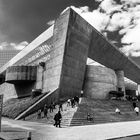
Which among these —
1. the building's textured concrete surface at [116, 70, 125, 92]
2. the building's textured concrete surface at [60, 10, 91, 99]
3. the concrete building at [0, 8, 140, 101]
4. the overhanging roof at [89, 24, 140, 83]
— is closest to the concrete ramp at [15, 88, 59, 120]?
the concrete building at [0, 8, 140, 101]

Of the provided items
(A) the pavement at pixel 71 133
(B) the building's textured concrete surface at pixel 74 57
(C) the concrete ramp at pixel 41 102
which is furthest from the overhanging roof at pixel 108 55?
(A) the pavement at pixel 71 133

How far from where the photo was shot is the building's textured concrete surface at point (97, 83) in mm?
45688

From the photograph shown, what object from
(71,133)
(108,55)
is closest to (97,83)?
(108,55)

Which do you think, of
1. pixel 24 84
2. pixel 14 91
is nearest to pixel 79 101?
pixel 24 84

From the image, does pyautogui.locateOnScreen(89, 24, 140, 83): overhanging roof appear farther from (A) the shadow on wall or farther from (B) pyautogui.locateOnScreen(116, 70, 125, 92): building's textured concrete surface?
(A) the shadow on wall

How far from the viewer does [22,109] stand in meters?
30.2

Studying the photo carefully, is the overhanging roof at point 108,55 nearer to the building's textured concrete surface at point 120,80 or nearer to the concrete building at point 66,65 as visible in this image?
the concrete building at point 66,65

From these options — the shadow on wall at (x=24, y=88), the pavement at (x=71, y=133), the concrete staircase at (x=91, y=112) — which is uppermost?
the shadow on wall at (x=24, y=88)

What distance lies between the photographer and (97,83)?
153ft

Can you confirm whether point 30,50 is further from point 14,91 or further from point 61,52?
point 61,52

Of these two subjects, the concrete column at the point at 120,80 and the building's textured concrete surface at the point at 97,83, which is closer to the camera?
the building's textured concrete surface at the point at 97,83

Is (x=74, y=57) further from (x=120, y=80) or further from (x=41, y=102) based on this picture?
(x=120, y=80)

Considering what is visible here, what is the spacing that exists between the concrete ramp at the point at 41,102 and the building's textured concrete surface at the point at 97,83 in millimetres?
12682

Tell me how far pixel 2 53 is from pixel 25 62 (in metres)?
93.3
